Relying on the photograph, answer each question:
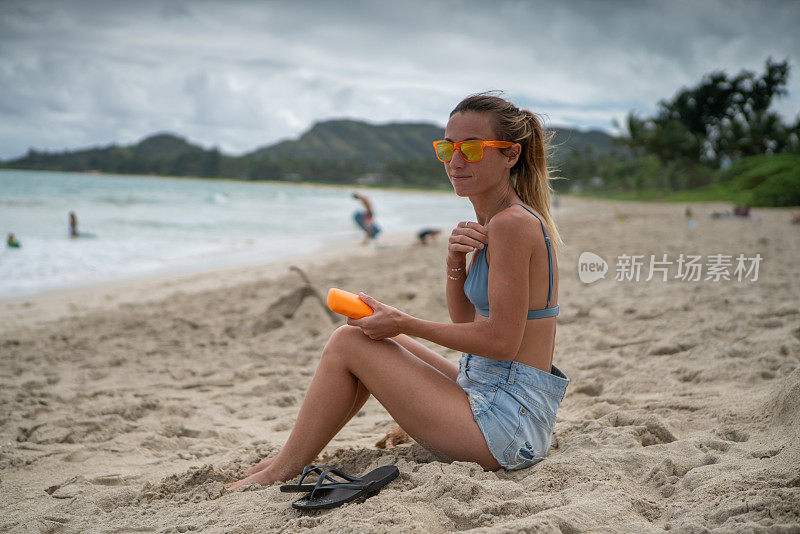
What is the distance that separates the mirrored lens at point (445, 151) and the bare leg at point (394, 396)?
75cm

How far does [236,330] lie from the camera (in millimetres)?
5098

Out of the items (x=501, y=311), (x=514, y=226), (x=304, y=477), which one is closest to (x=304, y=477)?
(x=304, y=477)

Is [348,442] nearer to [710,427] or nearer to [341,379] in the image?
[341,379]

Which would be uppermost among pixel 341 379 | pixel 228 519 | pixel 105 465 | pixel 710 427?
pixel 341 379

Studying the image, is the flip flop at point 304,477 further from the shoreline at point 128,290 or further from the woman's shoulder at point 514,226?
the shoreline at point 128,290

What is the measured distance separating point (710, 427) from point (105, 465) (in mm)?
2832

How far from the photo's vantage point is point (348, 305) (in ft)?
6.51

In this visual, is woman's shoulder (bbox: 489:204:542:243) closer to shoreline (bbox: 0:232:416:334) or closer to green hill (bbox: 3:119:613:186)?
shoreline (bbox: 0:232:416:334)

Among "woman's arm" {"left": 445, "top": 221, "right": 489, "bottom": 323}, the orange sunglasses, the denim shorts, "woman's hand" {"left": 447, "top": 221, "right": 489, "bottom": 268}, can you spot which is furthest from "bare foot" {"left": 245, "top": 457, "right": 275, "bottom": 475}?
the orange sunglasses

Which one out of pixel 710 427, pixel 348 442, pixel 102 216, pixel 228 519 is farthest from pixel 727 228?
pixel 102 216

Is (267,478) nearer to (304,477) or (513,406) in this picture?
(304,477)

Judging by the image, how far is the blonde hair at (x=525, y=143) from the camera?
6.56ft

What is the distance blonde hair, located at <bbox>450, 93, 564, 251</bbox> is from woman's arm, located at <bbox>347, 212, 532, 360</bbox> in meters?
0.23

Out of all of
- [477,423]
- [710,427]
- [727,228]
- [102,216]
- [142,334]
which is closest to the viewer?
[477,423]
